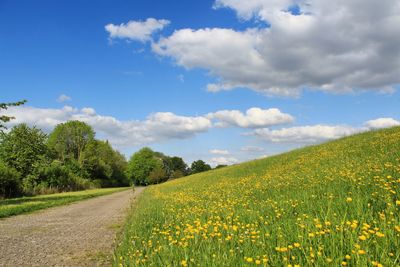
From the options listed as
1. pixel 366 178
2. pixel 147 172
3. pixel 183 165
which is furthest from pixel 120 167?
pixel 366 178

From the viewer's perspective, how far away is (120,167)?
108m

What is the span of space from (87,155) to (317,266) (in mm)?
90060

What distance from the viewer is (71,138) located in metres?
90.3

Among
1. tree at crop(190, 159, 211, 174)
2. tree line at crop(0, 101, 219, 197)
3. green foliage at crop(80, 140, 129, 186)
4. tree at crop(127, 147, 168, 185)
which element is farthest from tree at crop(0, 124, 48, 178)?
tree at crop(190, 159, 211, 174)

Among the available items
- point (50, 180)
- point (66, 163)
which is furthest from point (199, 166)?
point (50, 180)

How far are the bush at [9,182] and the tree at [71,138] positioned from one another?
156 ft

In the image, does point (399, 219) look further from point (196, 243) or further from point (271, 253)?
point (196, 243)

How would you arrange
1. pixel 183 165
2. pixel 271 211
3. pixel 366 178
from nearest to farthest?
pixel 271 211, pixel 366 178, pixel 183 165

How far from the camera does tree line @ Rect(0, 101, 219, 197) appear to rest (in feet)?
129

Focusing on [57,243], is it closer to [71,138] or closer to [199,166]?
[71,138]

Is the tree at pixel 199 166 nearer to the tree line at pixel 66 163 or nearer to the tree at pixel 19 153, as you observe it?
the tree line at pixel 66 163

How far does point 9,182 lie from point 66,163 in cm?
4071

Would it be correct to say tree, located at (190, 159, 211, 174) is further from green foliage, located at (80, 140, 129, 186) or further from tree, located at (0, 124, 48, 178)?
tree, located at (0, 124, 48, 178)

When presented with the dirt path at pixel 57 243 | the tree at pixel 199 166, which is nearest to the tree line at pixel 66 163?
the tree at pixel 199 166
